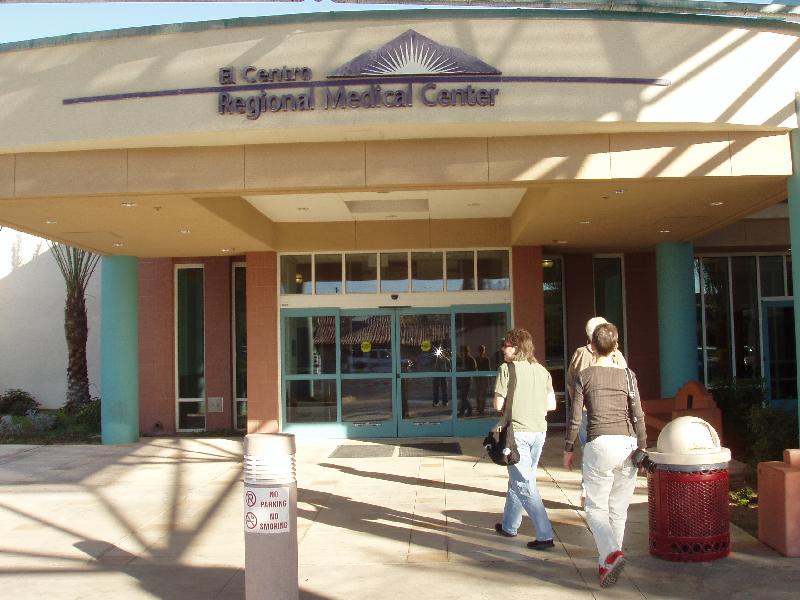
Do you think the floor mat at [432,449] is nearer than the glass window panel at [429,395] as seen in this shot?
Yes

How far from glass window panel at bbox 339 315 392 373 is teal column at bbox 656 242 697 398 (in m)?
4.69

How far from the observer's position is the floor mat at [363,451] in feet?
42.9

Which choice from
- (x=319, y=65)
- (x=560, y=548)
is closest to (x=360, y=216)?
(x=319, y=65)

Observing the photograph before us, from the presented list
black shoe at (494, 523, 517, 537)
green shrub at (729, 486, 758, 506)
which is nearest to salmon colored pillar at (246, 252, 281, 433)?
black shoe at (494, 523, 517, 537)

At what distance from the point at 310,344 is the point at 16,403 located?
1009cm

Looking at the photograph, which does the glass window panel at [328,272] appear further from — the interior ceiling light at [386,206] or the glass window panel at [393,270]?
the interior ceiling light at [386,206]

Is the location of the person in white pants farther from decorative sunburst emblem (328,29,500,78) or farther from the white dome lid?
decorative sunburst emblem (328,29,500,78)

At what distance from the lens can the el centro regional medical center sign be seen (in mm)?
5465

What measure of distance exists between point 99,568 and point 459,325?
8831 mm

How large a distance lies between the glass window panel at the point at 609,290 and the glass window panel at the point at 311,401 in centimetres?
536

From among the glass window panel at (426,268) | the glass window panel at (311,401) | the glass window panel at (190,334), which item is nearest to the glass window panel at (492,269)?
the glass window panel at (426,268)

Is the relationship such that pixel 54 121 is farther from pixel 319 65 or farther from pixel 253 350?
pixel 253 350

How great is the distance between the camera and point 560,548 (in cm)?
732

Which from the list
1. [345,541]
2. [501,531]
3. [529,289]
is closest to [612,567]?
[501,531]
